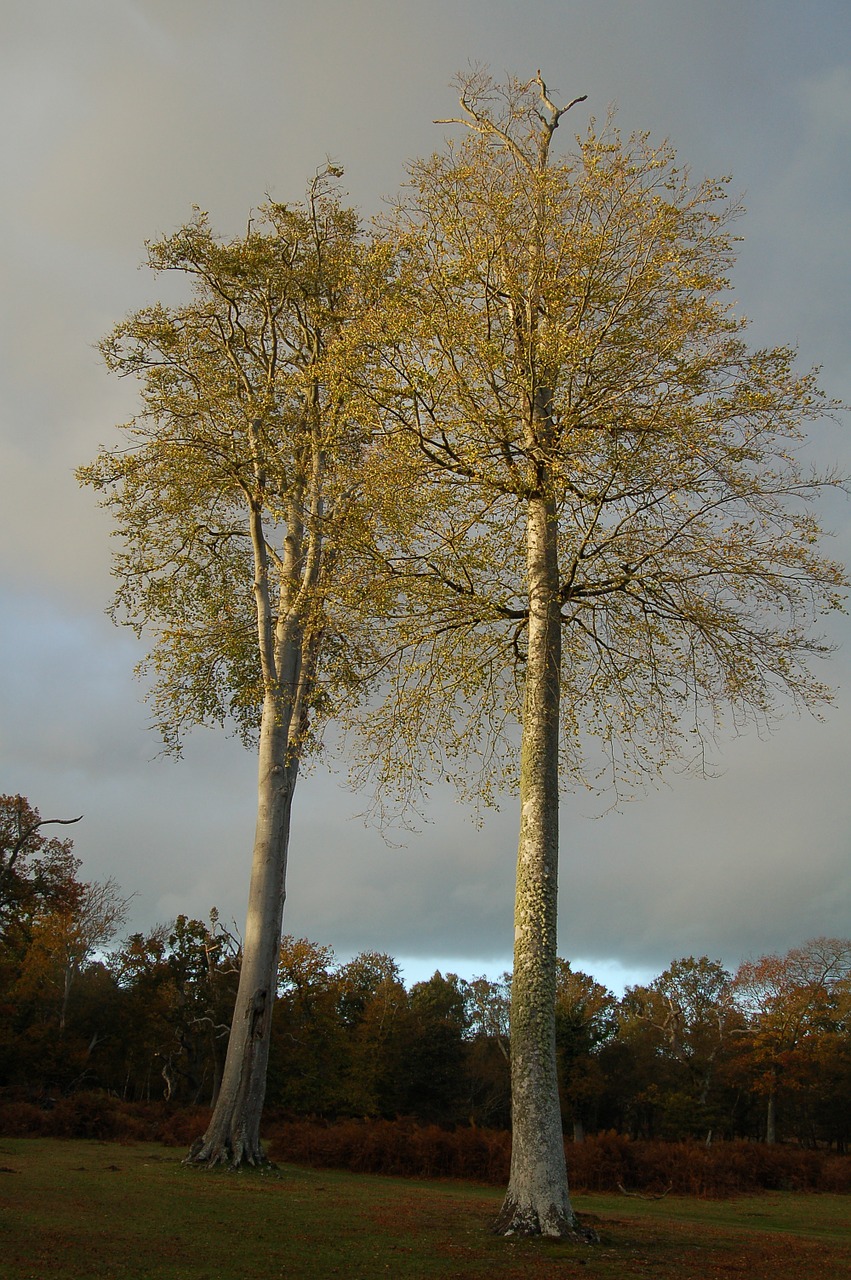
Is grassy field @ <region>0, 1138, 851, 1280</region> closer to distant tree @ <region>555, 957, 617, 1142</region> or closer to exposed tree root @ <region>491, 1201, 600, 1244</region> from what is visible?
exposed tree root @ <region>491, 1201, 600, 1244</region>

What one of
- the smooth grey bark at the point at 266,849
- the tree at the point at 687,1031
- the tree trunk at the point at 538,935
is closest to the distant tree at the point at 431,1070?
the tree at the point at 687,1031

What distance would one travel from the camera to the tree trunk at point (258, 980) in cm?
1689

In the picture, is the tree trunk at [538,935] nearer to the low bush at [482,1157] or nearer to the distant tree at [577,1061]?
the low bush at [482,1157]

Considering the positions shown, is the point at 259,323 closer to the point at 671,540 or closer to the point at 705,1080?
the point at 671,540

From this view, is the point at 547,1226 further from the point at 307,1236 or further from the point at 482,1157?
the point at 482,1157

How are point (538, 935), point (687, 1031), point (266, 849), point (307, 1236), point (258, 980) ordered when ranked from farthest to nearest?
1. point (687, 1031)
2. point (266, 849)
3. point (258, 980)
4. point (538, 935)
5. point (307, 1236)

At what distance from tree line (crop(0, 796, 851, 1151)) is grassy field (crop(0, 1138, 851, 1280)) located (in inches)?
603

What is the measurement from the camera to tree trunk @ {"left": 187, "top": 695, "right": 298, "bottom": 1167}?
55.4 feet

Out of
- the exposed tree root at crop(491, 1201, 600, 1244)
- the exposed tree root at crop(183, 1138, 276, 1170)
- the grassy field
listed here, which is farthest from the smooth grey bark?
the exposed tree root at crop(491, 1201, 600, 1244)

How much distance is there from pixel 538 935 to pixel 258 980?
26.2 ft

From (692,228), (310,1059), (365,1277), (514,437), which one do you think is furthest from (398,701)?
(310,1059)

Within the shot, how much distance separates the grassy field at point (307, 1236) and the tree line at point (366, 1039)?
50.2ft

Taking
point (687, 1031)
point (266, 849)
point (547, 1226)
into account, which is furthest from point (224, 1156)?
point (687, 1031)

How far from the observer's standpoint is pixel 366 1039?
138ft
